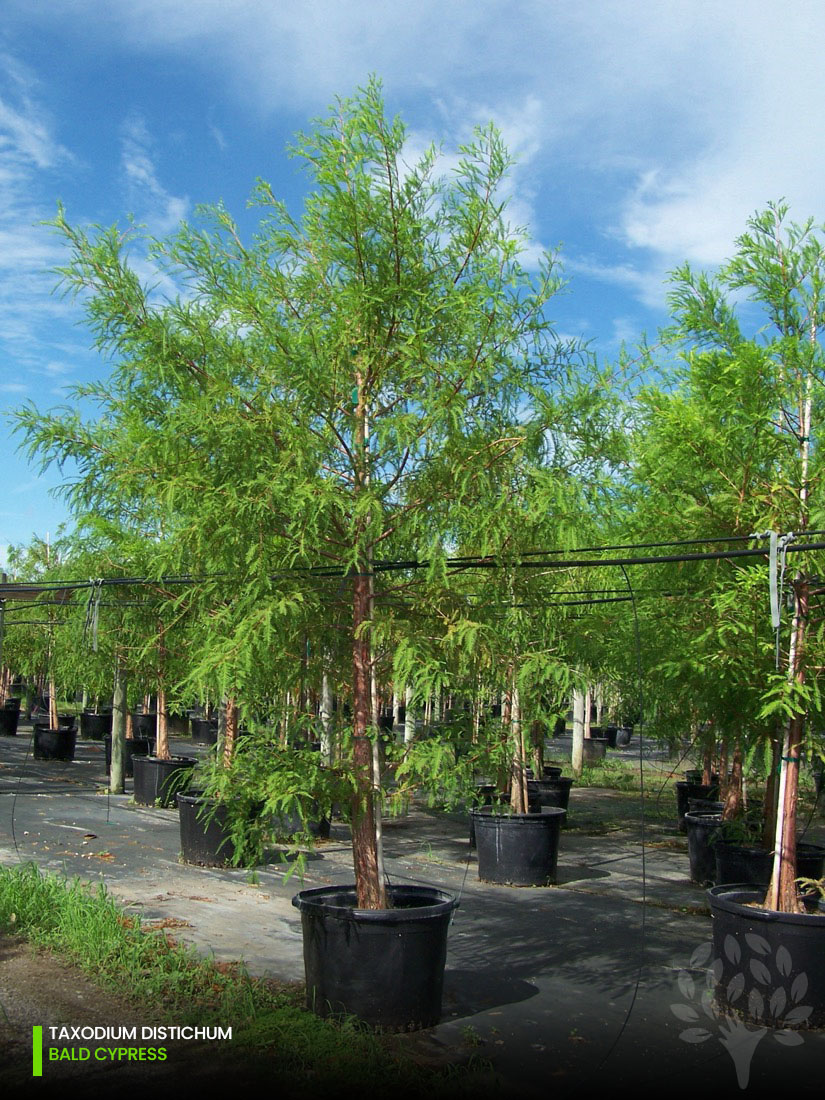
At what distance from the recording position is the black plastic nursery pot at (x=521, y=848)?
959 cm

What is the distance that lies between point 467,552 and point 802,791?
16.0 m

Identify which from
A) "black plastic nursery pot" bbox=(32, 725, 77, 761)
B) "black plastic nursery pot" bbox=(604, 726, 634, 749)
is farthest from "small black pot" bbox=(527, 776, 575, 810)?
"black plastic nursery pot" bbox=(604, 726, 634, 749)

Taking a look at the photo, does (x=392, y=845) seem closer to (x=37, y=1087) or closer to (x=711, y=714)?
(x=711, y=714)

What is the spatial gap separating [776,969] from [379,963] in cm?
230

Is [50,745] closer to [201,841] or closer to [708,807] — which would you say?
[201,841]

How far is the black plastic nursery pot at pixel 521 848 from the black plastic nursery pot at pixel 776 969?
151 inches

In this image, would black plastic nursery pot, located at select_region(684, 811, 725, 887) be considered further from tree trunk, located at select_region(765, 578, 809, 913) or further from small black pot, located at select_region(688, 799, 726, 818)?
tree trunk, located at select_region(765, 578, 809, 913)

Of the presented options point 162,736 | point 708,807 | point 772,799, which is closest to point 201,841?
point 162,736

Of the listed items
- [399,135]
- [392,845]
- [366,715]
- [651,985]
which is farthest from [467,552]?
[392,845]

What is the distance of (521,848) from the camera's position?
31.5 feet

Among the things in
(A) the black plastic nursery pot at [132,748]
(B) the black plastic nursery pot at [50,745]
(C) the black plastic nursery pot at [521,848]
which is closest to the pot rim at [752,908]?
(C) the black plastic nursery pot at [521,848]

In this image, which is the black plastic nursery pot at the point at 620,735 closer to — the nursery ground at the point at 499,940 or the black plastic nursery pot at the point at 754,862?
the nursery ground at the point at 499,940

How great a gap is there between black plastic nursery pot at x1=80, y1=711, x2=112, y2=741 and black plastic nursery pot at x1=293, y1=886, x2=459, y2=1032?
23.0m

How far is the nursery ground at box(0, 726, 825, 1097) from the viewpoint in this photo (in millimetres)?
4977
